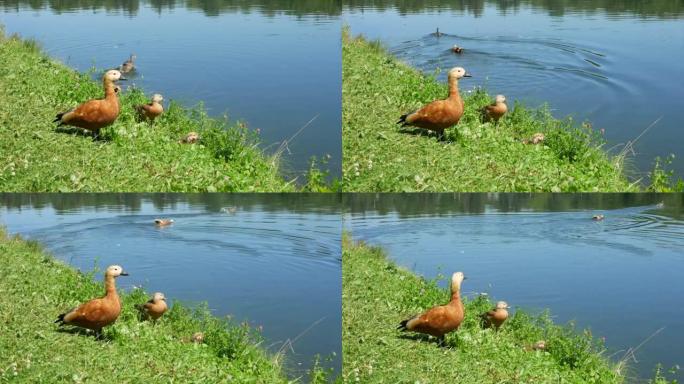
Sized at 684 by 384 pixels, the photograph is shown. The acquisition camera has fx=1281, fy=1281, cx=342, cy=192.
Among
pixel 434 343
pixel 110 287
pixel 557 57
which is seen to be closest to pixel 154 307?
pixel 110 287

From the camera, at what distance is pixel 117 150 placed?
9.69 m

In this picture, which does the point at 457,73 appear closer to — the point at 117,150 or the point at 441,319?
the point at 441,319

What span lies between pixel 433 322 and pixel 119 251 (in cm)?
262

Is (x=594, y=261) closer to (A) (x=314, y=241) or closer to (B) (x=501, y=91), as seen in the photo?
(B) (x=501, y=91)

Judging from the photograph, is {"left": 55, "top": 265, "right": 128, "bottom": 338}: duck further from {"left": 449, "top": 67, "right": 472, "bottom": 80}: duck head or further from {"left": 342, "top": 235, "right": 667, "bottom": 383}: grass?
{"left": 449, "top": 67, "right": 472, "bottom": 80}: duck head

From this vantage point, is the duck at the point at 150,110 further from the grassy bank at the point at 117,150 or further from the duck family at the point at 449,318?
the duck family at the point at 449,318

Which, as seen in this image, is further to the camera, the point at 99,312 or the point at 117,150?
the point at 99,312

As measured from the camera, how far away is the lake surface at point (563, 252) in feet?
32.6

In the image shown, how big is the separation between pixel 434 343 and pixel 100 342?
2.61 m

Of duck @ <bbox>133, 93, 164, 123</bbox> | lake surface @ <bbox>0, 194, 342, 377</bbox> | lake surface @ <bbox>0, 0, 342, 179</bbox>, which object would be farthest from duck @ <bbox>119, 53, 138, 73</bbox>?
lake surface @ <bbox>0, 194, 342, 377</bbox>

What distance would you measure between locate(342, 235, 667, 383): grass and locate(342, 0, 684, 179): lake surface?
1488 millimetres

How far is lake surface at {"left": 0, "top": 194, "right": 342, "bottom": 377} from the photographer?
32.9 feet

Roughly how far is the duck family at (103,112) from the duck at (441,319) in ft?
8.53

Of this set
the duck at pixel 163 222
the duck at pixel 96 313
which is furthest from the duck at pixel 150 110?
the duck at pixel 96 313
